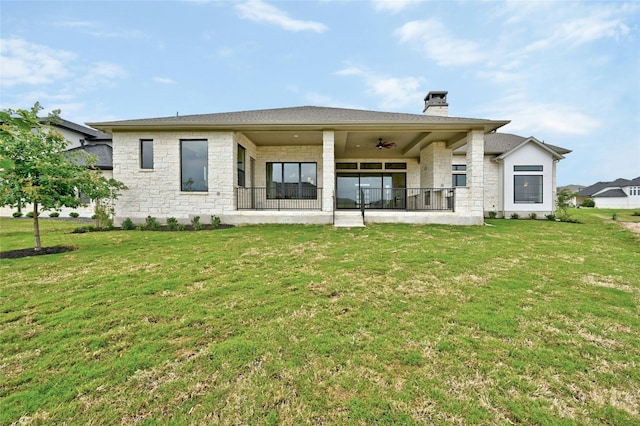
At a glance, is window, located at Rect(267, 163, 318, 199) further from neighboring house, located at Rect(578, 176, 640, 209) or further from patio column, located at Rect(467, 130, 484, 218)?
neighboring house, located at Rect(578, 176, 640, 209)

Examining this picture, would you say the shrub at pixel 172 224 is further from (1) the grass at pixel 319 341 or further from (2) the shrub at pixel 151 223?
(1) the grass at pixel 319 341

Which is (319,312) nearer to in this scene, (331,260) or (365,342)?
(365,342)

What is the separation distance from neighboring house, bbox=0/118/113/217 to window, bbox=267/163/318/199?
373 inches

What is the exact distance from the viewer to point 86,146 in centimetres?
1911

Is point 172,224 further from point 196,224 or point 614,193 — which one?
point 614,193

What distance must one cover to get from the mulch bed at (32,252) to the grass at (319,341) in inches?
31.5

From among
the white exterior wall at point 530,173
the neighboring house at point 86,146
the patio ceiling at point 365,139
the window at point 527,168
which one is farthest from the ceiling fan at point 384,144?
the neighboring house at point 86,146

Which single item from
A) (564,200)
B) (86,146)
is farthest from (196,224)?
(564,200)

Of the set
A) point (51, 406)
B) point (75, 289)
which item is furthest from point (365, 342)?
point (75, 289)

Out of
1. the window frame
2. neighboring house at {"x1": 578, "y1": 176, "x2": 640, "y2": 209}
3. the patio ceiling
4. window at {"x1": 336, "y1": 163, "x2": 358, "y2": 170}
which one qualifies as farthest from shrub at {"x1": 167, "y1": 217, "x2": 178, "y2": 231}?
neighboring house at {"x1": 578, "y1": 176, "x2": 640, "y2": 209}

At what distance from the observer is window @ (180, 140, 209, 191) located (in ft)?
34.1

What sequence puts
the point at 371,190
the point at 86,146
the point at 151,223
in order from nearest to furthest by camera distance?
the point at 151,223, the point at 371,190, the point at 86,146

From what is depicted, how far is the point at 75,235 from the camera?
28.0 ft

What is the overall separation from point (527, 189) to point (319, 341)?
1662cm
